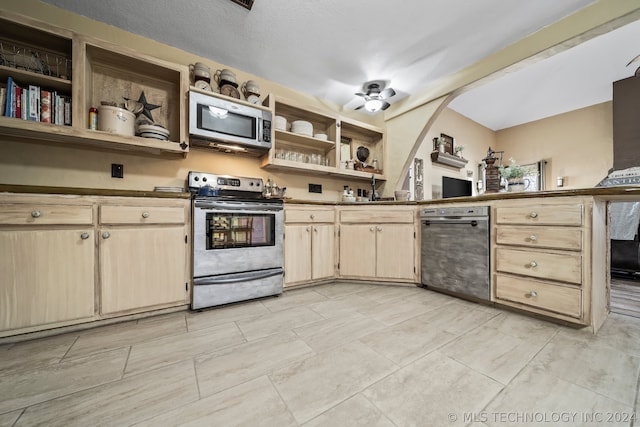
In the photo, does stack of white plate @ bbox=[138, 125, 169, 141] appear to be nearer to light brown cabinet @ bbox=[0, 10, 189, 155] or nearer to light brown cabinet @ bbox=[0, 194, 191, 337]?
light brown cabinet @ bbox=[0, 10, 189, 155]

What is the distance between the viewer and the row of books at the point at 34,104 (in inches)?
61.8

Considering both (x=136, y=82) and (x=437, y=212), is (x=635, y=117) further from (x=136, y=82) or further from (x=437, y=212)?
(x=136, y=82)

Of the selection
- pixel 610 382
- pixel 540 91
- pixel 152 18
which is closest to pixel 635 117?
pixel 540 91

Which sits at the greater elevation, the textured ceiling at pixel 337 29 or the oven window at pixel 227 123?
the textured ceiling at pixel 337 29

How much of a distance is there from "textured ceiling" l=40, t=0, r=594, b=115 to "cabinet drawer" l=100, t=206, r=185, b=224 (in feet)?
5.34

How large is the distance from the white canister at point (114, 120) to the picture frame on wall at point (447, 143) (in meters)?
5.06

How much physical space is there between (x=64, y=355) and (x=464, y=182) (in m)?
6.32

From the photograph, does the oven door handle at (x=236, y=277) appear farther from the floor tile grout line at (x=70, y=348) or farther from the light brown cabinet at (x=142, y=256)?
the floor tile grout line at (x=70, y=348)

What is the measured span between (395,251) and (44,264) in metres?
2.77

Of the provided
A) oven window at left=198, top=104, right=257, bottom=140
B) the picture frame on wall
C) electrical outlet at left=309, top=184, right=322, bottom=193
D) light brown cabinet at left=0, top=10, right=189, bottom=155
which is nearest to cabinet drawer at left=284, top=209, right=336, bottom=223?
electrical outlet at left=309, top=184, right=322, bottom=193

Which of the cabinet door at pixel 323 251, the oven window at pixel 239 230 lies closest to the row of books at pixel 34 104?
the oven window at pixel 239 230

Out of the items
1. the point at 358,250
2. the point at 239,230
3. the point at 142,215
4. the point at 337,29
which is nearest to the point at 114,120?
the point at 142,215

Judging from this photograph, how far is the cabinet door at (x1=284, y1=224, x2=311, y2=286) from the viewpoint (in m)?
2.36

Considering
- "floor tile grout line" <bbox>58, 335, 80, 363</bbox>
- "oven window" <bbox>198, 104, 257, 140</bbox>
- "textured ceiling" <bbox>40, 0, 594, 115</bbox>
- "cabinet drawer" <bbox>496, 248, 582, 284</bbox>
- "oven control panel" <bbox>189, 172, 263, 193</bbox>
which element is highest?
"textured ceiling" <bbox>40, 0, 594, 115</bbox>
